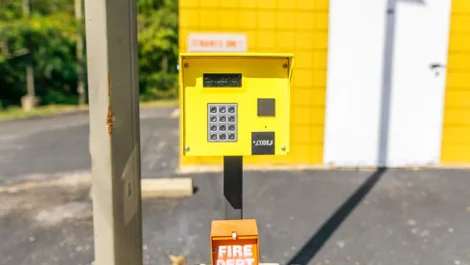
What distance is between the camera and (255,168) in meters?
6.36

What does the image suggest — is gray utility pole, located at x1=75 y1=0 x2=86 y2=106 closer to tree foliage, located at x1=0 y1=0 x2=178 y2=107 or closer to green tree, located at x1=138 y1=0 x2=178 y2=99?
tree foliage, located at x1=0 y1=0 x2=178 y2=107

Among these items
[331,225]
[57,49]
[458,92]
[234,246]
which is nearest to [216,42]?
[331,225]

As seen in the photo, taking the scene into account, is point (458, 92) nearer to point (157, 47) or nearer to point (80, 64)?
point (80, 64)

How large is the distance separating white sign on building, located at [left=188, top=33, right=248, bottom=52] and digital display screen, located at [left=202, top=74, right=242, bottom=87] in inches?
145

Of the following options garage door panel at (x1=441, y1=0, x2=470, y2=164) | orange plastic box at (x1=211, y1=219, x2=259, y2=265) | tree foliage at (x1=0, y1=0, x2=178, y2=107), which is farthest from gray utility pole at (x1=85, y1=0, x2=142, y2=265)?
tree foliage at (x1=0, y1=0, x2=178, y2=107)

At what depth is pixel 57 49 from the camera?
17.3 meters

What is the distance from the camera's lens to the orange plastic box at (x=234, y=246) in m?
2.47

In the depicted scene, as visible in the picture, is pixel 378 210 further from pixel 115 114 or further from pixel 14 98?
pixel 14 98

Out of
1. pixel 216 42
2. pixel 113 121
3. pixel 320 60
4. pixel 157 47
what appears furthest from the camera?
pixel 157 47

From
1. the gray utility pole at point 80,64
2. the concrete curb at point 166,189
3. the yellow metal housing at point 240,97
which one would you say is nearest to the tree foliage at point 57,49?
the gray utility pole at point 80,64

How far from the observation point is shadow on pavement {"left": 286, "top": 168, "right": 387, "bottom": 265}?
A: 3763mm

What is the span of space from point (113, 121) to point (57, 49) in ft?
54.8

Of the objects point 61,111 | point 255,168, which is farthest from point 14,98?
point 255,168

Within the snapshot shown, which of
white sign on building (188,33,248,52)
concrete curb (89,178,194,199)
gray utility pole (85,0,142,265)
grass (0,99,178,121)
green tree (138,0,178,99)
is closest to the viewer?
gray utility pole (85,0,142,265)
